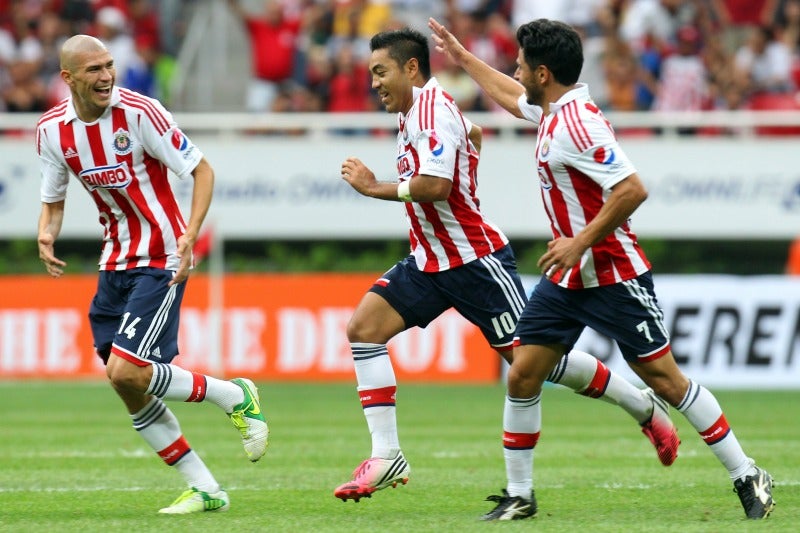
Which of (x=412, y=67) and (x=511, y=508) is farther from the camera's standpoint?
(x=412, y=67)

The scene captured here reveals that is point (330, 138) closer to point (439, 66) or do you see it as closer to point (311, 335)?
point (439, 66)

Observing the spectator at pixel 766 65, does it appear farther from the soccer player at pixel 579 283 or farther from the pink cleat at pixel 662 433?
the soccer player at pixel 579 283

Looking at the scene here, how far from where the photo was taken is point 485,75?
26.5ft

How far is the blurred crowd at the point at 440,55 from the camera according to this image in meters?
19.2

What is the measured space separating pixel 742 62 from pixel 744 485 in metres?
13.4

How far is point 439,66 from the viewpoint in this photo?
64.2 feet

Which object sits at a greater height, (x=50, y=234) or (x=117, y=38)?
(x=117, y=38)

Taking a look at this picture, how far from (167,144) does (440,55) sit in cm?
1218

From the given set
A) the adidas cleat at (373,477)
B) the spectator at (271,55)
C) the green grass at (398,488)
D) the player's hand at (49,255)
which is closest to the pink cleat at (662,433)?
the green grass at (398,488)

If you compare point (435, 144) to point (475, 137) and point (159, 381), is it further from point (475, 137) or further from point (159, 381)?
point (159, 381)

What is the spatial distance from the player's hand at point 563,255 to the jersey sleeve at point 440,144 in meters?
0.85

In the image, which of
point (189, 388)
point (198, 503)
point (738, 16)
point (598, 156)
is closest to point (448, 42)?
point (598, 156)

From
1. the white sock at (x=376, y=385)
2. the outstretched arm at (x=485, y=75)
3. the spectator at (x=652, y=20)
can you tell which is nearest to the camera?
the white sock at (x=376, y=385)

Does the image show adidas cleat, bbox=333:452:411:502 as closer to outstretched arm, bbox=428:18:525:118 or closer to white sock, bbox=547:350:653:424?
white sock, bbox=547:350:653:424
